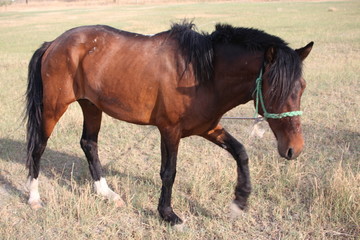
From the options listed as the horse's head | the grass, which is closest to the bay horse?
the horse's head

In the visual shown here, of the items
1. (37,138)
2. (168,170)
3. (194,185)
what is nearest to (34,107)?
A: (37,138)

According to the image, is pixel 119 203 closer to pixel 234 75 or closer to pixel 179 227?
pixel 179 227

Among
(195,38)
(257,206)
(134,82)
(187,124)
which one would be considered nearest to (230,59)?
(195,38)

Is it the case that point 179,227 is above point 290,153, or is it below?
below

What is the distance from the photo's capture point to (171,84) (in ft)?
11.4

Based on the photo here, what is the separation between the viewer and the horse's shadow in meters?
4.34

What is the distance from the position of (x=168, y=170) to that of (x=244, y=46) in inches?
55.8

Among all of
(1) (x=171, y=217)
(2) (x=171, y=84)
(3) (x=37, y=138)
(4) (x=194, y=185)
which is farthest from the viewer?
(3) (x=37, y=138)

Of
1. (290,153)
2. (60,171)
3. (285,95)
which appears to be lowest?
(60,171)

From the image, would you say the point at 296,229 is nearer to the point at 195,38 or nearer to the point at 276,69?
the point at 276,69

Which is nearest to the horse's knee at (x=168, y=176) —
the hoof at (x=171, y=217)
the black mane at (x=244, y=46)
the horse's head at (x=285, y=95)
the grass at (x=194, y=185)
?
the hoof at (x=171, y=217)

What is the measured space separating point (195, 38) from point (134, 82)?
0.76 metres

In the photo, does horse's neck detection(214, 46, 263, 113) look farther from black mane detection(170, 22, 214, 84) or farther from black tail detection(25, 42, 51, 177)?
black tail detection(25, 42, 51, 177)

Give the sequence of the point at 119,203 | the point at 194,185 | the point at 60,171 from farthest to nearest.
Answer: the point at 60,171
the point at 194,185
the point at 119,203
